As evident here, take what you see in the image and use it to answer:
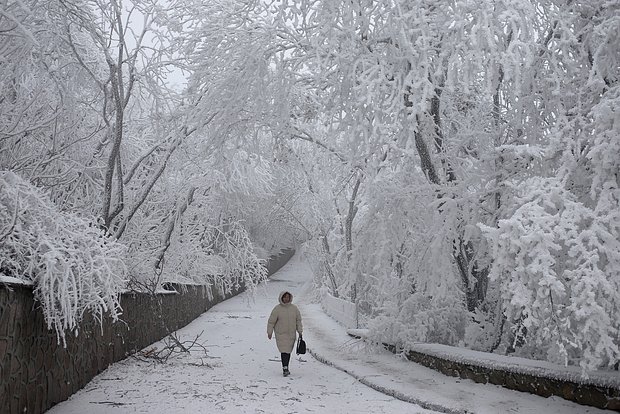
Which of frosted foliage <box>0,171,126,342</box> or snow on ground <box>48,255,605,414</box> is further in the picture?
snow on ground <box>48,255,605,414</box>

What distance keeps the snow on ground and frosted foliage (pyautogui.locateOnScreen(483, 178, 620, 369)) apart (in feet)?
3.65

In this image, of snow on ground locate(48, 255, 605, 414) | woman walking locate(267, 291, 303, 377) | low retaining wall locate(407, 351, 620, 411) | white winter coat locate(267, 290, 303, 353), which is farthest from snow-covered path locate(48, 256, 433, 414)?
low retaining wall locate(407, 351, 620, 411)

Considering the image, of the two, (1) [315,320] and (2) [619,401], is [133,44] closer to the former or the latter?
(2) [619,401]

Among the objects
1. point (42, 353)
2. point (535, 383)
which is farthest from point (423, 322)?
point (42, 353)

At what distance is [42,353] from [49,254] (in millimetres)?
1392

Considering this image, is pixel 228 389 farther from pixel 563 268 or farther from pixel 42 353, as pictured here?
pixel 563 268

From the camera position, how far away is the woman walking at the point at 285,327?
11612 millimetres

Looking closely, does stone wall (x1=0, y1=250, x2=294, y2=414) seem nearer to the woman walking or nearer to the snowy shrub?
the woman walking

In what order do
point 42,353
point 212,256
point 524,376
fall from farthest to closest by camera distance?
1. point 212,256
2. point 524,376
3. point 42,353

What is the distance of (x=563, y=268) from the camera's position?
24.0ft

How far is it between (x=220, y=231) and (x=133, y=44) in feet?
47.8

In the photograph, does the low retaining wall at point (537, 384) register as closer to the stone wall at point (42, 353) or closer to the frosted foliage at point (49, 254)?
the frosted foliage at point (49, 254)

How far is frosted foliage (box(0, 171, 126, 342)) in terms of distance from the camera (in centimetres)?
701

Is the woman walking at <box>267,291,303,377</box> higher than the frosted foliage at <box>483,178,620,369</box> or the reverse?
the reverse
